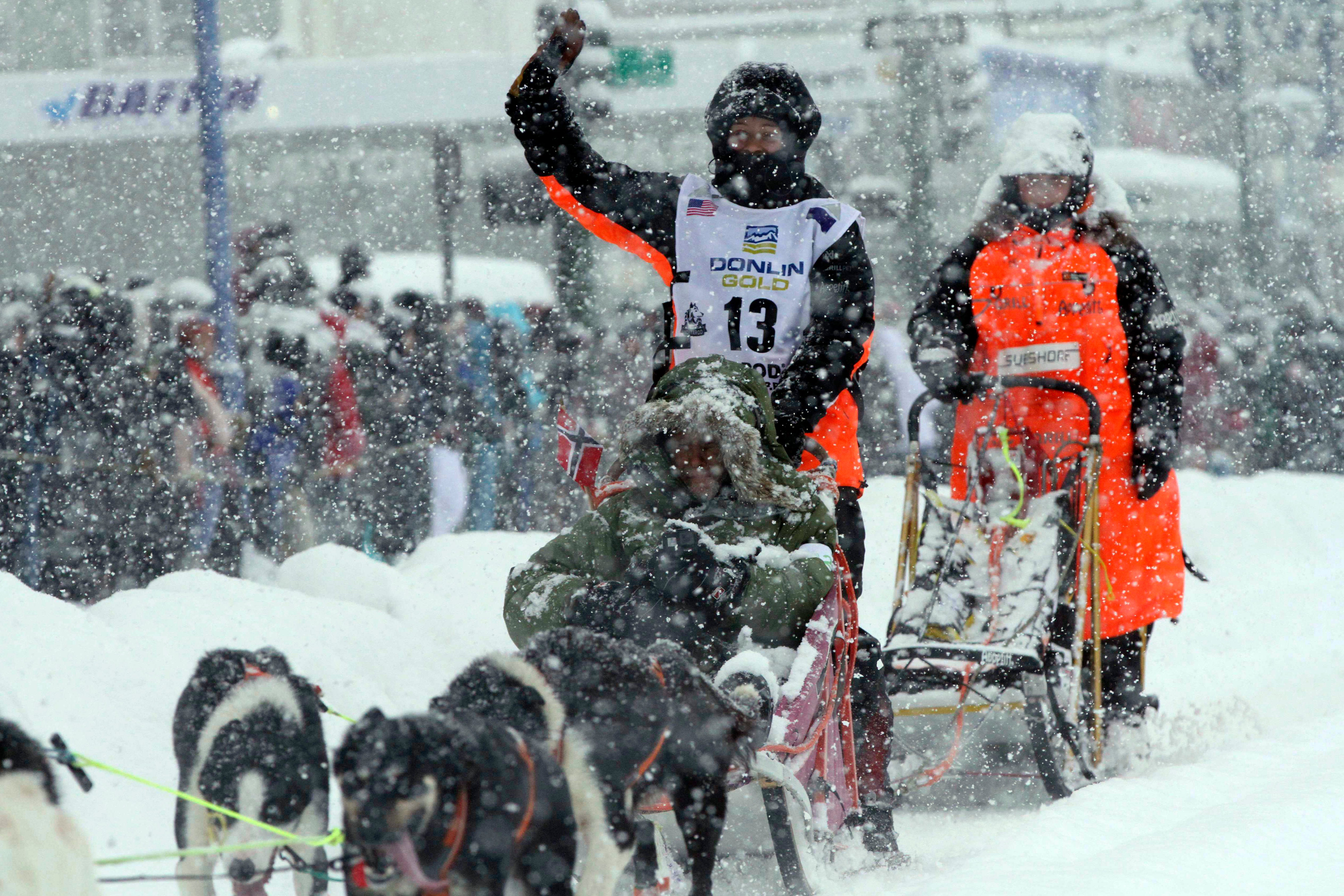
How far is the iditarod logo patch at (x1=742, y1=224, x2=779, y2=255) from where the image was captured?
3828mm

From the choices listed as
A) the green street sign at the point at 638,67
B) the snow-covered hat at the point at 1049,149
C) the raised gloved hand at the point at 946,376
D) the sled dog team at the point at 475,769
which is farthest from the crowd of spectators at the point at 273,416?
the sled dog team at the point at 475,769

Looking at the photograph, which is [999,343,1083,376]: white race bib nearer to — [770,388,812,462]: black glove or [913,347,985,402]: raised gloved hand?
[913,347,985,402]: raised gloved hand

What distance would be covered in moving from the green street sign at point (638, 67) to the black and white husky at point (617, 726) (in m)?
6.24

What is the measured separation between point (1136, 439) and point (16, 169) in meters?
15.3

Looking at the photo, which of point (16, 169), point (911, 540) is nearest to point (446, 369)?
→ point (911, 540)

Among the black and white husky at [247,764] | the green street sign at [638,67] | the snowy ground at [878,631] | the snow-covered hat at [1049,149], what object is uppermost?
the green street sign at [638,67]

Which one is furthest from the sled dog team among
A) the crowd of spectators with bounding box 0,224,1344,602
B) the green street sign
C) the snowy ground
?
the green street sign

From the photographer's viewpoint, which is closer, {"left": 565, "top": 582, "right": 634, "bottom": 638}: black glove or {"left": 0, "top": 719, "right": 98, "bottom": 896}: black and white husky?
{"left": 0, "top": 719, "right": 98, "bottom": 896}: black and white husky

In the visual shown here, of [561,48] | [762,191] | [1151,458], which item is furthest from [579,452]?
[1151,458]

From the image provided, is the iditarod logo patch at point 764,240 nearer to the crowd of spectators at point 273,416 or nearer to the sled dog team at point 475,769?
the sled dog team at point 475,769

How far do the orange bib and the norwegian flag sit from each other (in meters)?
1.53

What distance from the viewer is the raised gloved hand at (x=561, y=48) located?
3.68 meters

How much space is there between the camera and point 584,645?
2414mm

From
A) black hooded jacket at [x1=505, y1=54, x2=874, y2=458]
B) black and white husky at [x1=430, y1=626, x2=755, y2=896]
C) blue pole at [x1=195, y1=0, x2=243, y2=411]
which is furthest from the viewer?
blue pole at [x1=195, y1=0, x2=243, y2=411]
